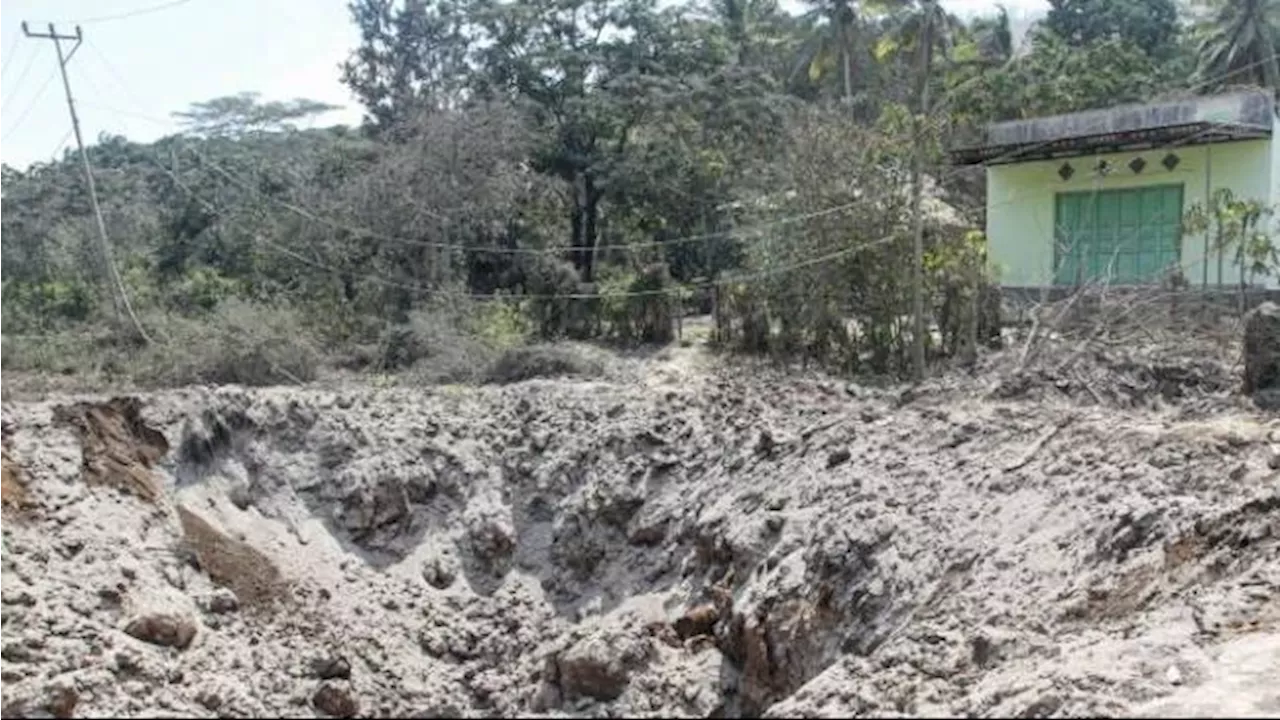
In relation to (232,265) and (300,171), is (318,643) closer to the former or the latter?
(232,265)

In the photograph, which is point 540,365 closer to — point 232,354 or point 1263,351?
point 232,354

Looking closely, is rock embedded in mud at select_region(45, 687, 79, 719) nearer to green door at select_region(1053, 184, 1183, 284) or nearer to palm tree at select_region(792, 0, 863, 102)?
green door at select_region(1053, 184, 1183, 284)

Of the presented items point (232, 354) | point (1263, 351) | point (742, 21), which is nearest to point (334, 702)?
point (1263, 351)

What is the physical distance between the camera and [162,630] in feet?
32.8

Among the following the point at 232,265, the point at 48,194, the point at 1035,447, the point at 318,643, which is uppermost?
the point at 48,194

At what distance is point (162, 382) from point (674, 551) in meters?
10.3

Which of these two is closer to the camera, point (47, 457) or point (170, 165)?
point (47, 457)

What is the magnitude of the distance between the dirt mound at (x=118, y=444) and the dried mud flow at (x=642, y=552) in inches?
1.4

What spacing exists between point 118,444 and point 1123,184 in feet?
53.5

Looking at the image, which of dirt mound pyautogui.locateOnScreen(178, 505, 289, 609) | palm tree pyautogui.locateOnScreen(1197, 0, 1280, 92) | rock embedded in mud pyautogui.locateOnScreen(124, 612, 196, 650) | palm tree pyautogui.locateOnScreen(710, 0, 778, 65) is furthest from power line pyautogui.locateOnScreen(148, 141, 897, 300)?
palm tree pyautogui.locateOnScreen(1197, 0, 1280, 92)

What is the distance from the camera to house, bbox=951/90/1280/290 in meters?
19.5

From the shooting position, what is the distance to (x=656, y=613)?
451 inches

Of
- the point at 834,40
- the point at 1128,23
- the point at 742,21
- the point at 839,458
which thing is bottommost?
the point at 839,458

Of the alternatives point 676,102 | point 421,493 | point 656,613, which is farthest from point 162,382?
point 676,102
